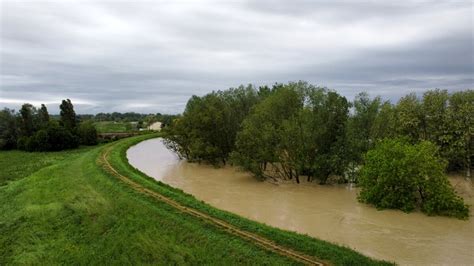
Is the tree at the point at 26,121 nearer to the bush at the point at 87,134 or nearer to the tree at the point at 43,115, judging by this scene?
the tree at the point at 43,115

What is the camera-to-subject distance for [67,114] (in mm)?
68125

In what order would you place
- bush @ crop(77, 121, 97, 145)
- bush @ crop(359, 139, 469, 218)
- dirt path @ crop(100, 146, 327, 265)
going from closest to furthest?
dirt path @ crop(100, 146, 327, 265) < bush @ crop(359, 139, 469, 218) < bush @ crop(77, 121, 97, 145)

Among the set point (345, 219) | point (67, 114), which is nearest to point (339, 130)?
point (345, 219)

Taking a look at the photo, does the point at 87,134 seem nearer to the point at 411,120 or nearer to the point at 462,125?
the point at 411,120

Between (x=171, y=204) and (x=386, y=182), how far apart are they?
1212 cm

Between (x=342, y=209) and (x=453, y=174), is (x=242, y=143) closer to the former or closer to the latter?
(x=342, y=209)

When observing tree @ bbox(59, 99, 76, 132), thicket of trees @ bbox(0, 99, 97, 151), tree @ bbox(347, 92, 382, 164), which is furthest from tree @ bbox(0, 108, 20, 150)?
tree @ bbox(347, 92, 382, 164)

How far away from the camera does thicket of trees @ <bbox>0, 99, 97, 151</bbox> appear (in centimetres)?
5908

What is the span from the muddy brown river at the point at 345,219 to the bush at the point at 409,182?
0.63 meters

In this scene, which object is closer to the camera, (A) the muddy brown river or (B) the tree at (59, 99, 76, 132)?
(A) the muddy brown river

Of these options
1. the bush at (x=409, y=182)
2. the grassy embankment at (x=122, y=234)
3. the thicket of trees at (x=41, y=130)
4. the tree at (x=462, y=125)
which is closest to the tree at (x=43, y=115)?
the thicket of trees at (x=41, y=130)

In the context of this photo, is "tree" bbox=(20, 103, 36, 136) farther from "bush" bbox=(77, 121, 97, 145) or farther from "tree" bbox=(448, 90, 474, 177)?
"tree" bbox=(448, 90, 474, 177)

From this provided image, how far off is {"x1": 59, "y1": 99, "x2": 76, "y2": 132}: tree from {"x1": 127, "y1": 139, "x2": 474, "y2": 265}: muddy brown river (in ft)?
146

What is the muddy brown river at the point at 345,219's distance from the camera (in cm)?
1445
